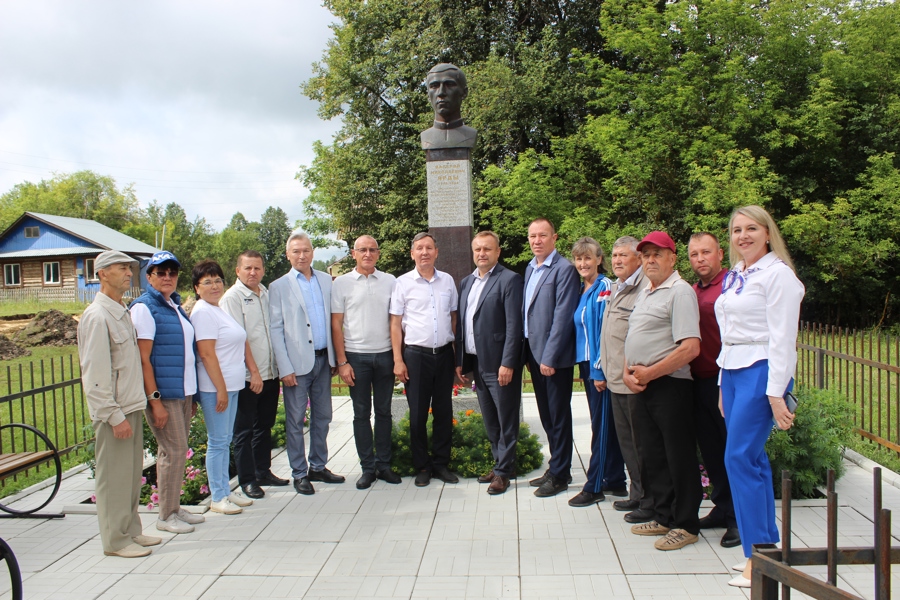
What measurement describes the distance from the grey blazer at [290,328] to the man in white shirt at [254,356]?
63 millimetres

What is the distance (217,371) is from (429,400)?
1.75 m

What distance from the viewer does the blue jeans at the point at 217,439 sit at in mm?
4723

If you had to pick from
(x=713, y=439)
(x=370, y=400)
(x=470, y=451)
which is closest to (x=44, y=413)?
(x=370, y=400)

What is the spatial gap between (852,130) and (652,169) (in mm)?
5945

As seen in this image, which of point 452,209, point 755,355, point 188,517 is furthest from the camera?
point 452,209

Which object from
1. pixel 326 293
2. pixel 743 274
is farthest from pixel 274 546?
pixel 743 274

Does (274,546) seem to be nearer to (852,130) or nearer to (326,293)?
(326,293)

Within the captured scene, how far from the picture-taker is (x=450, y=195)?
732 centimetres

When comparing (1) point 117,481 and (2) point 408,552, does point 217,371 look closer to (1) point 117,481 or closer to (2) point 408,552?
(1) point 117,481

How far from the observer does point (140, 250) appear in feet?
139

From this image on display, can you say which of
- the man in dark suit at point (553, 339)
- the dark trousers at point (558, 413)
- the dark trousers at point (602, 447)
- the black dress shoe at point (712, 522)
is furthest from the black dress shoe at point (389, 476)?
the black dress shoe at point (712, 522)

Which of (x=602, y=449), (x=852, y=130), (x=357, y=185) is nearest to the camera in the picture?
(x=602, y=449)

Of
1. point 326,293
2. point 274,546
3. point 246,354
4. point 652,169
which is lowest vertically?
Result: point 274,546

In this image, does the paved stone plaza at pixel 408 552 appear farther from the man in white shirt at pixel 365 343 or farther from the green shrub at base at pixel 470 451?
the man in white shirt at pixel 365 343
